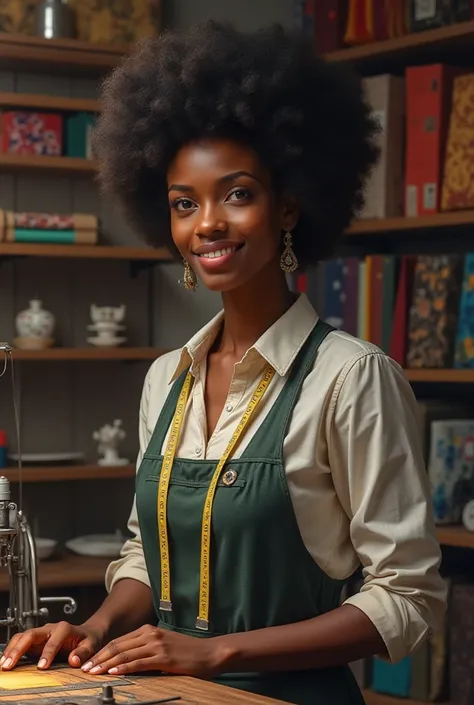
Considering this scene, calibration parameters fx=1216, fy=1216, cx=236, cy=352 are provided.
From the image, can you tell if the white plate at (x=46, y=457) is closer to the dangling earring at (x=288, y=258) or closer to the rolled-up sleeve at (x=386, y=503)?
the dangling earring at (x=288, y=258)

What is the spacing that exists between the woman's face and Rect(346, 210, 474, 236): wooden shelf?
1258 mm

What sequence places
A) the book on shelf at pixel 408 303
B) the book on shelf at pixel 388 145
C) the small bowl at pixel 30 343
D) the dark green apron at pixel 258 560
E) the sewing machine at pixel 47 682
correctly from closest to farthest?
the sewing machine at pixel 47 682
the dark green apron at pixel 258 560
the book on shelf at pixel 408 303
the book on shelf at pixel 388 145
the small bowl at pixel 30 343

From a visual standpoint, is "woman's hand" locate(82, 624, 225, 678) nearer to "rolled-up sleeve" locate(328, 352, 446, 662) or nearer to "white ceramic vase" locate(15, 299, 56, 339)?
"rolled-up sleeve" locate(328, 352, 446, 662)

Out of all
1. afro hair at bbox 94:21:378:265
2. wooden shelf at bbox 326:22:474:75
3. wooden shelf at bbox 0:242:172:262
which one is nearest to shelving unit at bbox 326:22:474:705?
wooden shelf at bbox 326:22:474:75

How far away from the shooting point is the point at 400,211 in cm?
333

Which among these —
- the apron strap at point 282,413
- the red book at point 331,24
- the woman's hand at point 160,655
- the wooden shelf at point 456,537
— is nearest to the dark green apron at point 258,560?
the apron strap at point 282,413

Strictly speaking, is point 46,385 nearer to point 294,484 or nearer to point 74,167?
point 74,167

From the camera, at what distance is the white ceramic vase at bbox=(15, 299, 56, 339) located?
3.60 metres

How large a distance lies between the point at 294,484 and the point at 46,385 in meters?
2.16

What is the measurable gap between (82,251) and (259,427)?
1883 millimetres

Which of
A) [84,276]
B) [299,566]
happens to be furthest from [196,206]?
[84,276]

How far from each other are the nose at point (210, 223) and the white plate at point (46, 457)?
74.7 inches

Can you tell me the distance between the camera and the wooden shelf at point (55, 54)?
11.6ft

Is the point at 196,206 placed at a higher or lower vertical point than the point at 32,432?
higher
